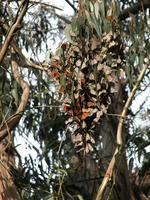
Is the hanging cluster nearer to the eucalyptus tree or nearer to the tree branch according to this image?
the eucalyptus tree

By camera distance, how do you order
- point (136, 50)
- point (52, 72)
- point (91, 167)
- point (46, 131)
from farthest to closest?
point (46, 131) → point (91, 167) → point (136, 50) → point (52, 72)

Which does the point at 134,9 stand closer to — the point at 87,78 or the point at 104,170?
the point at 87,78

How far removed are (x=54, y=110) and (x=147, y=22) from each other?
1.47 metres

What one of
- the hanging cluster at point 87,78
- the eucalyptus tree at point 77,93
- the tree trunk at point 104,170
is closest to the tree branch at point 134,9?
the eucalyptus tree at point 77,93

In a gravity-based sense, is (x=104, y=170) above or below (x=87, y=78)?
below

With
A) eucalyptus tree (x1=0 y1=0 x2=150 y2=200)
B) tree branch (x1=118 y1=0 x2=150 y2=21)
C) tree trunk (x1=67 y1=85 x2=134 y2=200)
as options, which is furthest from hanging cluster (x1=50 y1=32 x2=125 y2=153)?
tree trunk (x1=67 y1=85 x2=134 y2=200)

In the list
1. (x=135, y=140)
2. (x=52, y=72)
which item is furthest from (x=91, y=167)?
(x=52, y=72)

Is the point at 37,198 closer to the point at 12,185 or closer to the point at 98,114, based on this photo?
the point at 12,185

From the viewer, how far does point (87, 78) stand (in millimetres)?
1904

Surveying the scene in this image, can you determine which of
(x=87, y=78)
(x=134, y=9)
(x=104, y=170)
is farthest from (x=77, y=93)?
(x=104, y=170)

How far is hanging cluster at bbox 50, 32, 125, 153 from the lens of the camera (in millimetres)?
1859

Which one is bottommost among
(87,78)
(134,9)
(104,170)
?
(104,170)

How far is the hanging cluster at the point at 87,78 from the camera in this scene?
1.86 meters

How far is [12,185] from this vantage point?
2871mm
